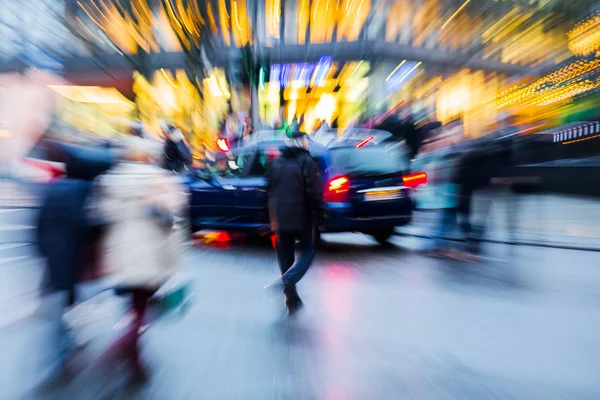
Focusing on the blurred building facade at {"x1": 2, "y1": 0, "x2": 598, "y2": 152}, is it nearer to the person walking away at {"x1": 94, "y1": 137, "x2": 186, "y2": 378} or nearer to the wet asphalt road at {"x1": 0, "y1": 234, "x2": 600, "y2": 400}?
the wet asphalt road at {"x1": 0, "y1": 234, "x2": 600, "y2": 400}

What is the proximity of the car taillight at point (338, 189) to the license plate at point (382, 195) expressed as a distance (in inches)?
12.5

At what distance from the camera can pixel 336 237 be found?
34.9ft

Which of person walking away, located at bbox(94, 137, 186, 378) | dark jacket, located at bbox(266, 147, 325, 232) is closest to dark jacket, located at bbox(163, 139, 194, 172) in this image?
person walking away, located at bbox(94, 137, 186, 378)

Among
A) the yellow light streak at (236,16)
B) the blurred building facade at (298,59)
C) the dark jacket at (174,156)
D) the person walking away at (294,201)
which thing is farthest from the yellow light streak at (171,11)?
the dark jacket at (174,156)

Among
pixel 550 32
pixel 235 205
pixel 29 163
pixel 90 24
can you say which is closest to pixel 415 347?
pixel 29 163

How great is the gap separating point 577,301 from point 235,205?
→ 4995 mm

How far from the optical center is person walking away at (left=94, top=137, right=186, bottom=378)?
138 inches

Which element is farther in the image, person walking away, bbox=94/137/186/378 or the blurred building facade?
the blurred building facade

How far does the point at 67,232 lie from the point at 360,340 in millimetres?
2151

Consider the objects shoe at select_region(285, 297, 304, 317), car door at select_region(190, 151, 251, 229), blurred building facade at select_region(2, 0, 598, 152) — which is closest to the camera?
shoe at select_region(285, 297, 304, 317)

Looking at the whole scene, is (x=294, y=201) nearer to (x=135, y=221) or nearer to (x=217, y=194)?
(x=135, y=221)

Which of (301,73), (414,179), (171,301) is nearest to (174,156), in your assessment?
(171,301)

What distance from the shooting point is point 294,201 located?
5.09 m

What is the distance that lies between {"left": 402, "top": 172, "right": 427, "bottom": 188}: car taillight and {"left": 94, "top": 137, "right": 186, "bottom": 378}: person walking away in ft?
17.3
